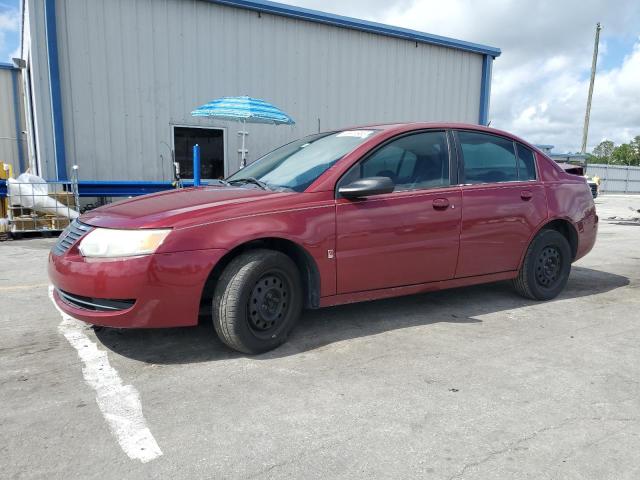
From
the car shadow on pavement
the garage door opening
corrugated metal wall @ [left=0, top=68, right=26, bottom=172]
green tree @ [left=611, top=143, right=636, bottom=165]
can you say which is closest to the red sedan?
the car shadow on pavement

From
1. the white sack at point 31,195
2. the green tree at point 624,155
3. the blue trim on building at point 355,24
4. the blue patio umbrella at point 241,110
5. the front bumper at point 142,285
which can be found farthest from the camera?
the green tree at point 624,155

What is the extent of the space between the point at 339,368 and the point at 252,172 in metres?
1.87

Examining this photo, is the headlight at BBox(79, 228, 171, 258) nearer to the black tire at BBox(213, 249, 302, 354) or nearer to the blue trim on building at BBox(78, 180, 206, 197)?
the black tire at BBox(213, 249, 302, 354)

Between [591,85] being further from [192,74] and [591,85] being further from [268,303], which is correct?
[268,303]

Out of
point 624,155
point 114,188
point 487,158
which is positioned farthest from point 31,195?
point 624,155

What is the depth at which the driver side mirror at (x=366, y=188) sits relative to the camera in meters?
3.31

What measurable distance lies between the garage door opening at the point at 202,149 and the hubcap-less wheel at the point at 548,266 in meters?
8.02

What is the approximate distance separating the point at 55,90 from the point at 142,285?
8.14 metres

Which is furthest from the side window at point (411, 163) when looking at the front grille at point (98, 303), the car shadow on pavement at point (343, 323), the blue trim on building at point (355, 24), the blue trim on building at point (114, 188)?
the blue trim on building at point (355, 24)

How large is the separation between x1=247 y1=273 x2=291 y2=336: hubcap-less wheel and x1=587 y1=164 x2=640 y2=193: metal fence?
32770 millimetres

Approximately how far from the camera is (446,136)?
13.4 feet

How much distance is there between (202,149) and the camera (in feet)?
36.0

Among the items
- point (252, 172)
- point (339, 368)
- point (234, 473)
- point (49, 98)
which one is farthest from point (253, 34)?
point (234, 473)

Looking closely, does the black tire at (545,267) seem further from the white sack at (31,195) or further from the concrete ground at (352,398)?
the white sack at (31,195)
